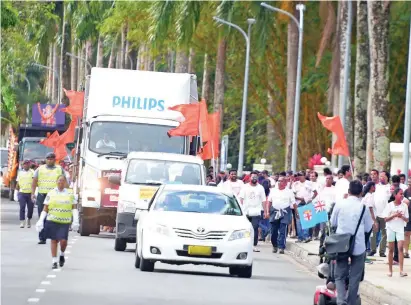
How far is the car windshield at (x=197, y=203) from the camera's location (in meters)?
23.2

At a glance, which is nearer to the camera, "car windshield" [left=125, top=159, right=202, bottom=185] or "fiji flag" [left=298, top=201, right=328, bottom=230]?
"car windshield" [left=125, top=159, right=202, bottom=185]

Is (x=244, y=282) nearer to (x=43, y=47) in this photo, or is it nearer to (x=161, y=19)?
(x=161, y=19)

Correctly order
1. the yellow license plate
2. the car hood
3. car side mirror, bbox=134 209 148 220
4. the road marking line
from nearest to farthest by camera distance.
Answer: the road marking line, the yellow license plate, the car hood, car side mirror, bbox=134 209 148 220

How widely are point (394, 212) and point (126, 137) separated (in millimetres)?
9033

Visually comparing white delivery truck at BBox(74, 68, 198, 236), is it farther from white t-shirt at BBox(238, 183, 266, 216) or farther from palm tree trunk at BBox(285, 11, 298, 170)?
palm tree trunk at BBox(285, 11, 298, 170)

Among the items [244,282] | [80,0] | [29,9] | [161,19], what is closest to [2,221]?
[29,9]

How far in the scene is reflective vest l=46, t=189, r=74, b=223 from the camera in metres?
22.8

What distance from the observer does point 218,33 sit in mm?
57656

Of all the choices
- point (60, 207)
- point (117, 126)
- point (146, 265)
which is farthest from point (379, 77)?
point (60, 207)

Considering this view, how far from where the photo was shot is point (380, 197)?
92.8 feet

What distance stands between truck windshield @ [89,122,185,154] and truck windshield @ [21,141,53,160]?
20.2m

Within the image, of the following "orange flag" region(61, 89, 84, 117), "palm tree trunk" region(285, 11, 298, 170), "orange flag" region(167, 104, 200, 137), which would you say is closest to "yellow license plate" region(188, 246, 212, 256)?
"orange flag" region(167, 104, 200, 137)

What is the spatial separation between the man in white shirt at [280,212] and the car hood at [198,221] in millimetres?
9185

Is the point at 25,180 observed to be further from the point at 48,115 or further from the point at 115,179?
the point at 48,115
